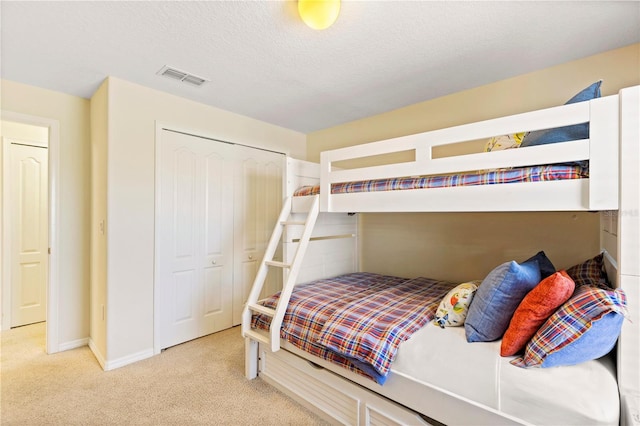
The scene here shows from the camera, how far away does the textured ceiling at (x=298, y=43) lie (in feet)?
5.27

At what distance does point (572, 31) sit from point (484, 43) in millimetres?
488

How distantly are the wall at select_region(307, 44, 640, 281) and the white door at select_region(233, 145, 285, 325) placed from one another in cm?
110

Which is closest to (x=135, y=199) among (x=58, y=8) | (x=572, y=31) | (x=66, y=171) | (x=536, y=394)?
(x=66, y=171)

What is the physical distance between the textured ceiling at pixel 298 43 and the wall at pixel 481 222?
0.12 m

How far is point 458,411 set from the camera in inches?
49.6

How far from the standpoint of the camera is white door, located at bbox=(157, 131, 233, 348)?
2.73 m

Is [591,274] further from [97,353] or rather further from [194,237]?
[97,353]

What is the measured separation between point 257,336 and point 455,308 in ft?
4.29

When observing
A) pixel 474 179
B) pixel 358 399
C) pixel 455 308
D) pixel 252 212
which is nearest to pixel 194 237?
pixel 252 212

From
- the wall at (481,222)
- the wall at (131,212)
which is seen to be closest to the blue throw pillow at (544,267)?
the wall at (481,222)

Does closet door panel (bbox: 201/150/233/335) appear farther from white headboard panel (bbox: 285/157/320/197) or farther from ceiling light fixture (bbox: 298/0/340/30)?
ceiling light fixture (bbox: 298/0/340/30)

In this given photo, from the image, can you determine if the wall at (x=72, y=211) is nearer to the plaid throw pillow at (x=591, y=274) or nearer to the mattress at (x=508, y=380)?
the mattress at (x=508, y=380)

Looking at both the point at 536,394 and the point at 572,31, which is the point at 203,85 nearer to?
the point at 572,31

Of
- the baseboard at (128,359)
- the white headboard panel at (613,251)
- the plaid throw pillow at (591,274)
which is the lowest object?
the baseboard at (128,359)
